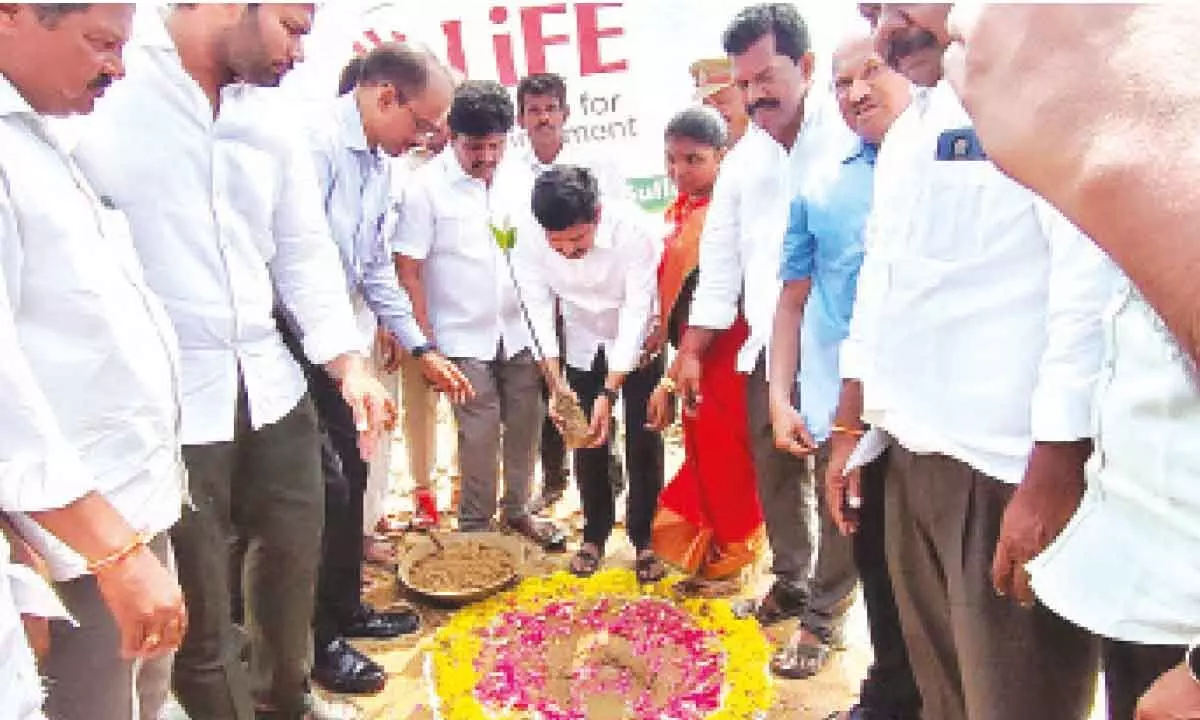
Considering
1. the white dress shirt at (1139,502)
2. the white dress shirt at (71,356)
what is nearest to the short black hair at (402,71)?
the white dress shirt at (71,356)

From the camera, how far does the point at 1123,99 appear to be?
2.61 ft

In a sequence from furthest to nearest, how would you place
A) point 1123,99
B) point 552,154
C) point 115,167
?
1. point 552,154
2. point 115,167
3. point 1123,99

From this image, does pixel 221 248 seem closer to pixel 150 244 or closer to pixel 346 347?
pixel 150 244

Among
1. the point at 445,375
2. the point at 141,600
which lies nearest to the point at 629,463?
the point at 445,375

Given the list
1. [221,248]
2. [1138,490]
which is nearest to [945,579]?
[1138,490]

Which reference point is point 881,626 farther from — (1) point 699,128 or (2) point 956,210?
(1) point 699,128

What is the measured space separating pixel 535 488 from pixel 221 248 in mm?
2888

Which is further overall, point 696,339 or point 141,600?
point 696,339

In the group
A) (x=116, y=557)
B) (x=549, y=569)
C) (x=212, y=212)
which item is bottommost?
(x=549, y=569)

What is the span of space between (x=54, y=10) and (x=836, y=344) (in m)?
2.21

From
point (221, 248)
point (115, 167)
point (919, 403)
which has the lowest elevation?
point (919, 403)

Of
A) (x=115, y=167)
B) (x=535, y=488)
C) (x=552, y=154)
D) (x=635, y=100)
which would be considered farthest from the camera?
(x=635, y=100)

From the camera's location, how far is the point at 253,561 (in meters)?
2.83

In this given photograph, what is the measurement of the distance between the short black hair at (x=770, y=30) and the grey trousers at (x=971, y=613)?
5.16 feet
